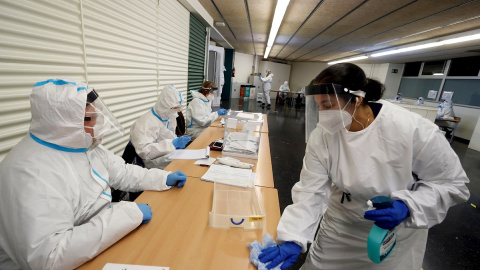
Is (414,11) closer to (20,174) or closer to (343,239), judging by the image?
(343,239)

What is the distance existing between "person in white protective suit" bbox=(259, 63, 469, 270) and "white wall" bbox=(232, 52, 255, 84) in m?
11.8

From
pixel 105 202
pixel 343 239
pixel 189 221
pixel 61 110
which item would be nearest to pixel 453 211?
pixel 343 239

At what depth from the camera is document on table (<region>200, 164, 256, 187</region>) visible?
4.61 ft

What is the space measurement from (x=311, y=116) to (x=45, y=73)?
193cm

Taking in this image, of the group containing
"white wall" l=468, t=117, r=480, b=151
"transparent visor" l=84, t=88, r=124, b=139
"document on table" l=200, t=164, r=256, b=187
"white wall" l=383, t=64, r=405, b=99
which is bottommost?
"white wall" l=468, t=117, r=480, b=151

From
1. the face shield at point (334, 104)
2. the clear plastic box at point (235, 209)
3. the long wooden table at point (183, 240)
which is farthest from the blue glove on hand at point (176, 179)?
the face shield at point (334, 104)

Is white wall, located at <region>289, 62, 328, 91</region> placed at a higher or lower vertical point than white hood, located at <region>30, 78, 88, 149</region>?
higher

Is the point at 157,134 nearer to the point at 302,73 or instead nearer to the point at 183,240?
the point at 183,240

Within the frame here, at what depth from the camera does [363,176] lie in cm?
97

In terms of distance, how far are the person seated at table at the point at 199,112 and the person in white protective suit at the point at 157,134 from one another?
3.32 ft

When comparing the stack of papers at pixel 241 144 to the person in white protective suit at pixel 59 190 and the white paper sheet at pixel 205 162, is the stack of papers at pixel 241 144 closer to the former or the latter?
the white paper sheet at pixel 205 162

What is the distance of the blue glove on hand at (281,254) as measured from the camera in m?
0.85

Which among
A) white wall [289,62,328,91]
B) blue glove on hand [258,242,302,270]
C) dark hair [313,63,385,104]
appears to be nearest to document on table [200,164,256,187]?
blue glove on hand [258,242,302,270]

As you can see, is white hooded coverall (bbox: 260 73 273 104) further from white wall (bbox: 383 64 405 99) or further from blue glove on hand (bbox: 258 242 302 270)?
blue glove on hand (bbox: 258 242 302 270)
